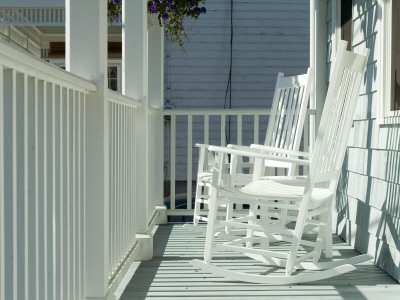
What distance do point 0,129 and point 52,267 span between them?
0.63 m

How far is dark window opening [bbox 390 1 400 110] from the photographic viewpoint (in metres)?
3.51

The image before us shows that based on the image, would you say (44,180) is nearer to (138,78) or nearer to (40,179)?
(40,179)

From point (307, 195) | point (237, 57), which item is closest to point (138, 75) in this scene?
point (307, 195)

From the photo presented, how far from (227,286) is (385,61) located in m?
1.52

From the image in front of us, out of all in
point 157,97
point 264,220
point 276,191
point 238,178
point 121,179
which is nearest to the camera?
point 121,179

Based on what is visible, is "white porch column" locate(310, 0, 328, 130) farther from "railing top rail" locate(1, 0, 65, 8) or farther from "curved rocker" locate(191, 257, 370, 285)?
"railing top rail" locate(1, 0, 65, 8)

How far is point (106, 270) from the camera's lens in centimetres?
248

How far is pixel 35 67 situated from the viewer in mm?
1604

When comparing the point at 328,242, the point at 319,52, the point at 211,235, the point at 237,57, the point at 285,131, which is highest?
the point at 237,57

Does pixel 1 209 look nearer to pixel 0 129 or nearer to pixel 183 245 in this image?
pixel 0 129

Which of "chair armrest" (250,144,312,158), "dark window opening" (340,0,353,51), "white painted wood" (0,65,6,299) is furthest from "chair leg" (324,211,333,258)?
"white painted wood" (0,65,6,299)

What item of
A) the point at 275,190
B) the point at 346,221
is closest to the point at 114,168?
the point at 275,190

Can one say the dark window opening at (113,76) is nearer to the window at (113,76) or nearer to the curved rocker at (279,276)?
the window at (113,76)

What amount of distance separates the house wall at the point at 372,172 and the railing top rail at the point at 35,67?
197 centimetres
